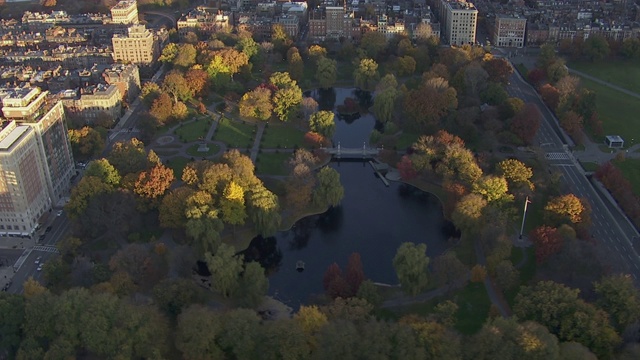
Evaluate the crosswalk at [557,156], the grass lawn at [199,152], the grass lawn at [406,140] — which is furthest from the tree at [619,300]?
the grass lawn at [199,152]

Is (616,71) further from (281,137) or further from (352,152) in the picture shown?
(281,137)

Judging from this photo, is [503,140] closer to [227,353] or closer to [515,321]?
[515,321]

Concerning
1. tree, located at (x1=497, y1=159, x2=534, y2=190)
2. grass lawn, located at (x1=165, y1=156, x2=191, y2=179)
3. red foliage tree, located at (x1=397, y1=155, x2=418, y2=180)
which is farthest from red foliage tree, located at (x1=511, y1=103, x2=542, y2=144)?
grass lawn, located at (x1=165, y1=156, x2=191, y2=179)

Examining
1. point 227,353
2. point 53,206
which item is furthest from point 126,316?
point 53,206

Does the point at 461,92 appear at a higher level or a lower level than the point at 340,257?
higher

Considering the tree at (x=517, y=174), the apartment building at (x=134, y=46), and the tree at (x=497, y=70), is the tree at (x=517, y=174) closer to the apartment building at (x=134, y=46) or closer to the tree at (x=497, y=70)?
the tree at (x=497, y=70)
